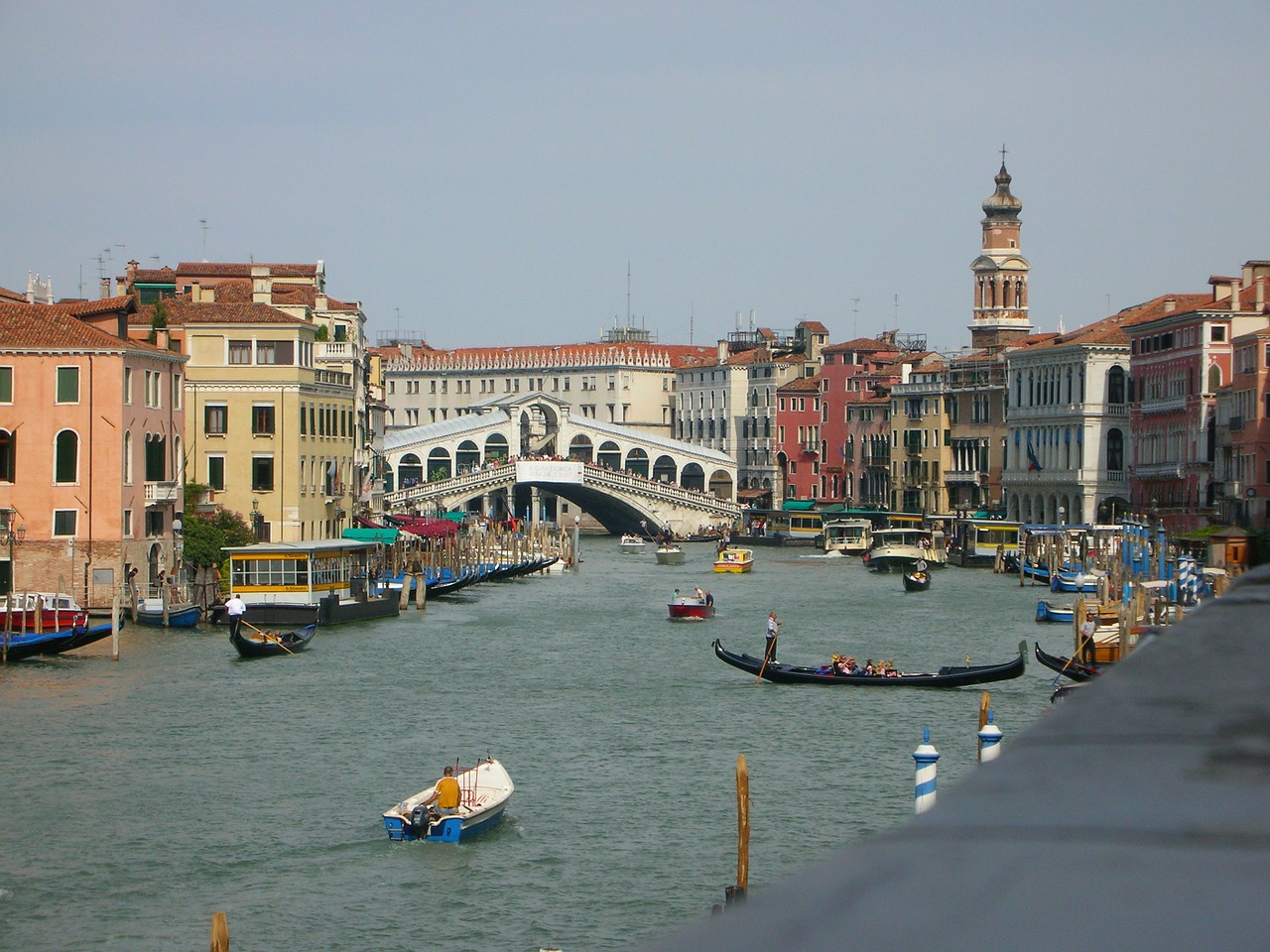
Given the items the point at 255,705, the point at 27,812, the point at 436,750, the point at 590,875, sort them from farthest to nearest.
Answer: the point at 255,705 < the point at 436,750 < the point at 27,812 < the point at 590,875

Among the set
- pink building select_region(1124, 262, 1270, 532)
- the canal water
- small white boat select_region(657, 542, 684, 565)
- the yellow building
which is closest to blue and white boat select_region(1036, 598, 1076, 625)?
the canal water

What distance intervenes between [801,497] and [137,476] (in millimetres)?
37938

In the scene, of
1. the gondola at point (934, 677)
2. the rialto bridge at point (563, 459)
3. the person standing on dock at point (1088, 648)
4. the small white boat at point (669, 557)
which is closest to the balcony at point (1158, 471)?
the small white boat at point (669, 557)

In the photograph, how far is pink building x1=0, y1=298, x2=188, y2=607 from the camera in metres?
23.0

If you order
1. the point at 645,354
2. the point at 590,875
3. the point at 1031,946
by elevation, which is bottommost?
the point at 590,875

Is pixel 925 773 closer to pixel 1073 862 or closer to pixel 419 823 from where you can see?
pixel 419 823

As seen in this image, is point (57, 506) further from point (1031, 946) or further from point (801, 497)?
point (801, 497)

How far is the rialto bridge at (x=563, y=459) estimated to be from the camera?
165 ft

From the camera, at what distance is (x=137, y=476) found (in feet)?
79.2

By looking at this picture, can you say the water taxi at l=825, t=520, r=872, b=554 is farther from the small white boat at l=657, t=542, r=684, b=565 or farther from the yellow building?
the yellow building

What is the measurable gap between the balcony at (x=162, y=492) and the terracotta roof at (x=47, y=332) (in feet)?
5.68

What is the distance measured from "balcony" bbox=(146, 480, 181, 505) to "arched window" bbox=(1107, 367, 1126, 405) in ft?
79.2

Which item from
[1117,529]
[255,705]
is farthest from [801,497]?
[255,705]

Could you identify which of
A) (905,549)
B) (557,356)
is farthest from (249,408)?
(557,356)
